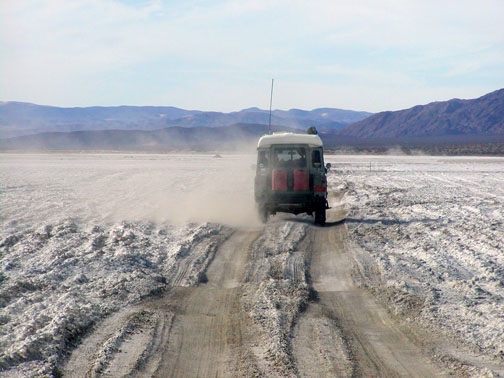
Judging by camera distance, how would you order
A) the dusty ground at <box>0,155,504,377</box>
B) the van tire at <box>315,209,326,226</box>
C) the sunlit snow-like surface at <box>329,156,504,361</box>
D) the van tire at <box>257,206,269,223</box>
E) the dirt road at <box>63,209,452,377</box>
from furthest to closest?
the van tire at <box>257,206,269,223</box> → the van tire at <box>315,209,326,226</box> → the sunlit snow-like surface at <box>329,156,504,361</box> → the dusty ground at <box>0,155,504,377</box> → the dirt road at <box>63,209,452,377</box>

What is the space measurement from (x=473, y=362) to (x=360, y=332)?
4.83 ft

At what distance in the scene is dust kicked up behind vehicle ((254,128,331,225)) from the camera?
49.0ft

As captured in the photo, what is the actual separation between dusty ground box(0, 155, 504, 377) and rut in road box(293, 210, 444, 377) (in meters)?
0.02

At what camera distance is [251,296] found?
8.38 metres

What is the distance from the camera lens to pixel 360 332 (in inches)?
271

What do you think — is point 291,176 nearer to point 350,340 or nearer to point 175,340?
point 350,340

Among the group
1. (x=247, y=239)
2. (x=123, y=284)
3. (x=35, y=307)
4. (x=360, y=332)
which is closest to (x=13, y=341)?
(x=35, y=307)

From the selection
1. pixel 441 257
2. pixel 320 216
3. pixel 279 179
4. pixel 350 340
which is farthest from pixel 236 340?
pixel 320 216

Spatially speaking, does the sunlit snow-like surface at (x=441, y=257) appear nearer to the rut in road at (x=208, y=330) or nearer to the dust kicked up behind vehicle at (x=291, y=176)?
the dust kicked up behind vehicle at (x=291, y=176)

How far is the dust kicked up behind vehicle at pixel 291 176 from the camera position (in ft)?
49.0

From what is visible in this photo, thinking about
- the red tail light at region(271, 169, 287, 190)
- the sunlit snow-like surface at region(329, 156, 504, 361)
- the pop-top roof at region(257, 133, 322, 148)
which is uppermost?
the pop-top roof at region(257, 133, 322, 148)

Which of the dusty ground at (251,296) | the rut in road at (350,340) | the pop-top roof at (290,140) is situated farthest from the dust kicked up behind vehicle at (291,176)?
the rut in road at (350,340)

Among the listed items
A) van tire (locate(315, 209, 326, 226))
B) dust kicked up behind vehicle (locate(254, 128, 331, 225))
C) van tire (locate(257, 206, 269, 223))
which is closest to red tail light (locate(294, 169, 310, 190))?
dust kicked up behind vehicle (locate(254, 128, 331, 225))

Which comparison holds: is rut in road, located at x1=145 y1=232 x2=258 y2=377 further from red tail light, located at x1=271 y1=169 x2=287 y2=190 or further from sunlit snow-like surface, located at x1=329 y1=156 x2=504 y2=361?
red tail light, located at x1=271 y1=169 x2=287 y2=190
